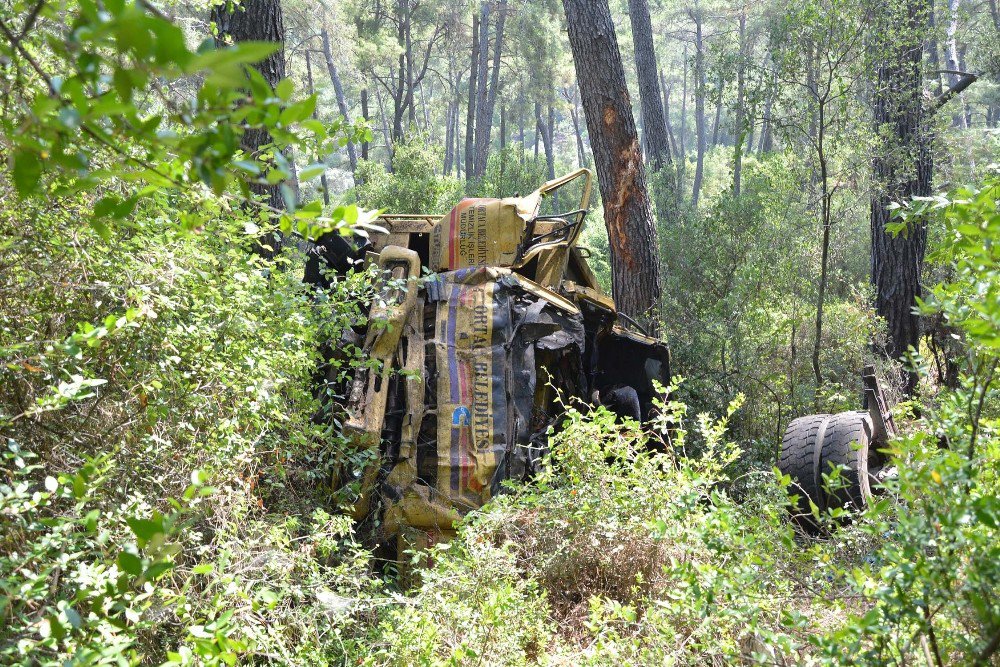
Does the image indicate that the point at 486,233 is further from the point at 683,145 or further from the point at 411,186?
the point at 683,145

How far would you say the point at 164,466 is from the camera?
117 inches

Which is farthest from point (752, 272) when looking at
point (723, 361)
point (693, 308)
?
point (723, 361)

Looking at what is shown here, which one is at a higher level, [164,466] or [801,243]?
[801,243]

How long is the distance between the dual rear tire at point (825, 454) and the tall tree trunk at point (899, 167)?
1981 millimetres

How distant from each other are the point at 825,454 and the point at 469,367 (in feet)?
8.39

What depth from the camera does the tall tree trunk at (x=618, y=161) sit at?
7.98 m

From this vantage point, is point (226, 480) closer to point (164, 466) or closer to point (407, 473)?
point (164, 466)

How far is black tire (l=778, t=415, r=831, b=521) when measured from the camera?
5.48 m

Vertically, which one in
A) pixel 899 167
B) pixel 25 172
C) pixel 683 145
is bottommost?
pixel 25 172

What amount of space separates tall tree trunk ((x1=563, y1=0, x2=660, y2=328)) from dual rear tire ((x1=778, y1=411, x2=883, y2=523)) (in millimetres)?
2479

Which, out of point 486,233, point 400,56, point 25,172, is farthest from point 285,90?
point 400,56

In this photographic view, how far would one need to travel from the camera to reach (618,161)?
7988 mm

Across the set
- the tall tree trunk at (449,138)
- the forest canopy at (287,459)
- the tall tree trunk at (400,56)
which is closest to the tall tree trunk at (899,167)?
the forest canopy at (287,459)

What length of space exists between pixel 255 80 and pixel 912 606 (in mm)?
1956
